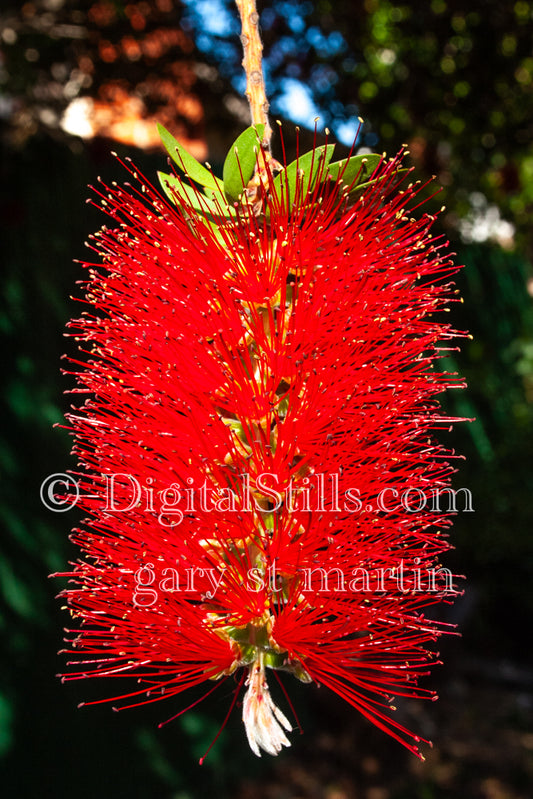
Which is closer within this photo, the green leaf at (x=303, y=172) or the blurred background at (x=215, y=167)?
the green leaf at (x=303, y=172)

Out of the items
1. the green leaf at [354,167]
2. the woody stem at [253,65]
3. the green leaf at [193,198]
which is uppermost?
the woody stem at [253,65]

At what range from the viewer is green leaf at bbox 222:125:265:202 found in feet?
2.48

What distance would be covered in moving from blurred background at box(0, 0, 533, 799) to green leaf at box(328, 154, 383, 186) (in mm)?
1939

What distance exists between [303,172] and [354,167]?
0.07 metres

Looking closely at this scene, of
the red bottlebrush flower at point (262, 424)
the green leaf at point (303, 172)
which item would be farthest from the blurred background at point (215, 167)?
the green leaf at point (303, 172)

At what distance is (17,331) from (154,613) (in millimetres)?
1949

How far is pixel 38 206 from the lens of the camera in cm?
265

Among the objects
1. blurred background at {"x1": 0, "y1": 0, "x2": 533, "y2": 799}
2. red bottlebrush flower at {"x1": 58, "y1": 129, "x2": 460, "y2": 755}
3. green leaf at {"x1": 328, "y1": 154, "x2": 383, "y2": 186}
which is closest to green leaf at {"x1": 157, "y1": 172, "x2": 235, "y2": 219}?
red bottlebrush flower at {"x1": 58, "y1": 129, "x2": 460, "y2": 755}

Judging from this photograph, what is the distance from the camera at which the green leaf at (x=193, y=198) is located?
80 cm

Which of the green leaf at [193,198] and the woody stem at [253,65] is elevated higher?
the woody stem at [253,65]

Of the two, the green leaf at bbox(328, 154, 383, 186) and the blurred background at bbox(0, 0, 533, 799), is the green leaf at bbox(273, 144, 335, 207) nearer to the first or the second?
the green leaf at bbox(328, 154, 383, 186)

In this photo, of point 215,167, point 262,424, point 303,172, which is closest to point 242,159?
point 303,172

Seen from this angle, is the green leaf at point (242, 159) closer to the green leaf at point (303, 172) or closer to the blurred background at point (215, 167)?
the green leaf at point (303, 172)

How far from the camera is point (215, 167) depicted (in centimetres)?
352
